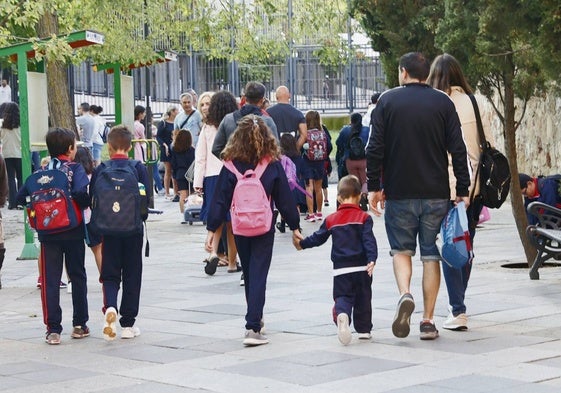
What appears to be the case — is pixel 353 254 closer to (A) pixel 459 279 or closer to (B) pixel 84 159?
(A) pixel 459 279

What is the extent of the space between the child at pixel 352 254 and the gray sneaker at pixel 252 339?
1.75 feet

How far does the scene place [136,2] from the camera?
1955 centimetres

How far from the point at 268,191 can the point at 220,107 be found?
432cm

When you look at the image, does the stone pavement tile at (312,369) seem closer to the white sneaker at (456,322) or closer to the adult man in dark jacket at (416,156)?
the adult man in dark jacket at (416,156)

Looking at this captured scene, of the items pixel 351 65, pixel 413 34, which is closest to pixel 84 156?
pixel 413 34

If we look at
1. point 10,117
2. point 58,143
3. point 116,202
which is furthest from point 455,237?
point 10,117

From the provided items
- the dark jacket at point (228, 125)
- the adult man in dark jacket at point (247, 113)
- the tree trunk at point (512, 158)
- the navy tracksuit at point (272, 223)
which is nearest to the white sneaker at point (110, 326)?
the navy tracksuit at point (272, 223)

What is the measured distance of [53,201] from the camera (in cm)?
954

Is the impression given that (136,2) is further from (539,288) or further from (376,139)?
(376,139)

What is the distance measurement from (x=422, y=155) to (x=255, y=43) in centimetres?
1597

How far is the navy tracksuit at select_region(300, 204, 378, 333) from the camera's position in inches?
350

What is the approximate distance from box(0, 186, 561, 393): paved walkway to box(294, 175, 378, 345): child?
24 cm

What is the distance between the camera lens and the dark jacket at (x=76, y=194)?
31.6 feet

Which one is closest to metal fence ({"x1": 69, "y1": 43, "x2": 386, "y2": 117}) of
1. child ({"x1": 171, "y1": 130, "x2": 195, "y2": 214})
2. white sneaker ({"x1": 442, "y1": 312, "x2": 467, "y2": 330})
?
child ({"x1": 171, "y1": 130, "x2": 195, "y2": 214})
